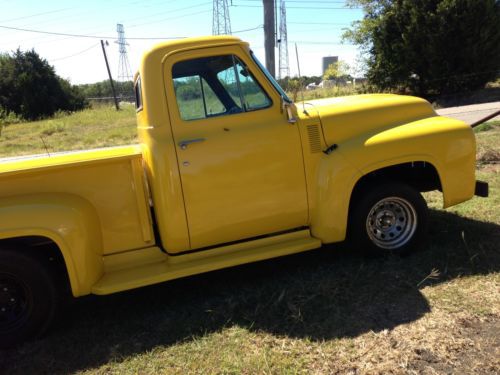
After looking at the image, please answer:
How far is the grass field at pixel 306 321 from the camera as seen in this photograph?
9.18ft

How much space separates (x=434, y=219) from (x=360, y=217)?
1.50m

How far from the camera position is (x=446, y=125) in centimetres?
382

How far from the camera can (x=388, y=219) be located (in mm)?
3961

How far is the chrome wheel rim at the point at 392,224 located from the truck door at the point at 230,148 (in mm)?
731

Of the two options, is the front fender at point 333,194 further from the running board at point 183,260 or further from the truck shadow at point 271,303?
the truck shadow at point 271,303

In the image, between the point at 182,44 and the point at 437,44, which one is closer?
the point at 182,44

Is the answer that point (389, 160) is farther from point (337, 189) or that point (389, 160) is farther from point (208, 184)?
point (208, 184)

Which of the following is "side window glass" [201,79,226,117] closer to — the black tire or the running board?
the running board

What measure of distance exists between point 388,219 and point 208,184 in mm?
1759

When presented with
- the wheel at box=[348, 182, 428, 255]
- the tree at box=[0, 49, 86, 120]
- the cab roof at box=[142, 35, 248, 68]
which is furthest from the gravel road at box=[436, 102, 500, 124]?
the tree at box=[0, 49, 86, 120]

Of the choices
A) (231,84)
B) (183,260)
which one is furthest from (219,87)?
(183,260)

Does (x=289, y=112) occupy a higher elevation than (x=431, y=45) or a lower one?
lower

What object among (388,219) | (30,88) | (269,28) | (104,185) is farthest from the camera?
(30,88)

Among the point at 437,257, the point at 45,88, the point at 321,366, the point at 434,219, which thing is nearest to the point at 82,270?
the point at 321,366
